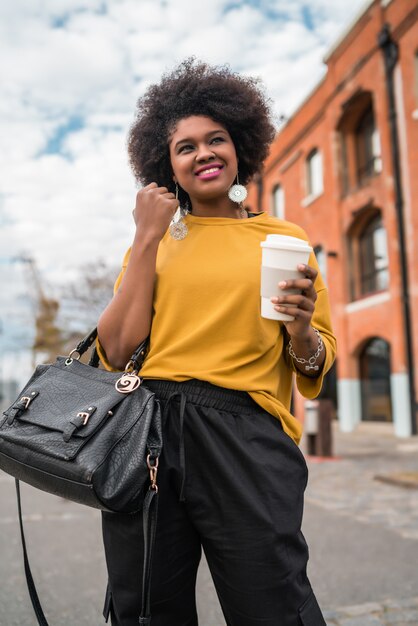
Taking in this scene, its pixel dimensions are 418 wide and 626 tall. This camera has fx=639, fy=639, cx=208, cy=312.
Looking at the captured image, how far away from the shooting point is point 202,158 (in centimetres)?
189

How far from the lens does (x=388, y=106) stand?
1664 cm

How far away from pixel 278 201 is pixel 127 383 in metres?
23.7

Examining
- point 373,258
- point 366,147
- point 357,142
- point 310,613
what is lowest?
point 310,613

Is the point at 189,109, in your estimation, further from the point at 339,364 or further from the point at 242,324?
the point at 339,364

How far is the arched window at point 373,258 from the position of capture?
58.6 ft

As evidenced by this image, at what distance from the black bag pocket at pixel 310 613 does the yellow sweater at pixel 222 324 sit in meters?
0.44

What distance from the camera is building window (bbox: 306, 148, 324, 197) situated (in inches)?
828

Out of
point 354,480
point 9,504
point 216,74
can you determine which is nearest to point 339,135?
point 354,480

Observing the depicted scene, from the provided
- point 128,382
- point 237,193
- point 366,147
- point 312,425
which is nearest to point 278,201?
point 366,147

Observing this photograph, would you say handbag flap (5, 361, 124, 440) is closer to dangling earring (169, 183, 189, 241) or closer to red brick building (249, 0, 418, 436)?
dangling earring (169, 183, 189, 241)

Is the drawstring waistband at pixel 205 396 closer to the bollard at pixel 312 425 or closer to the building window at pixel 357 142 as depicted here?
the bollard at pixel 312 425

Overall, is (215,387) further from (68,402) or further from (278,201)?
(278,201)

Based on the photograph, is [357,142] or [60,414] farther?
[357,142]

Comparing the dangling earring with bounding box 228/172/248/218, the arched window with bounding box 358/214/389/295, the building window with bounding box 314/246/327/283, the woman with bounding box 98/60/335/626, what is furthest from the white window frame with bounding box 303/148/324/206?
the woman with bounding box 98/60/335/626
